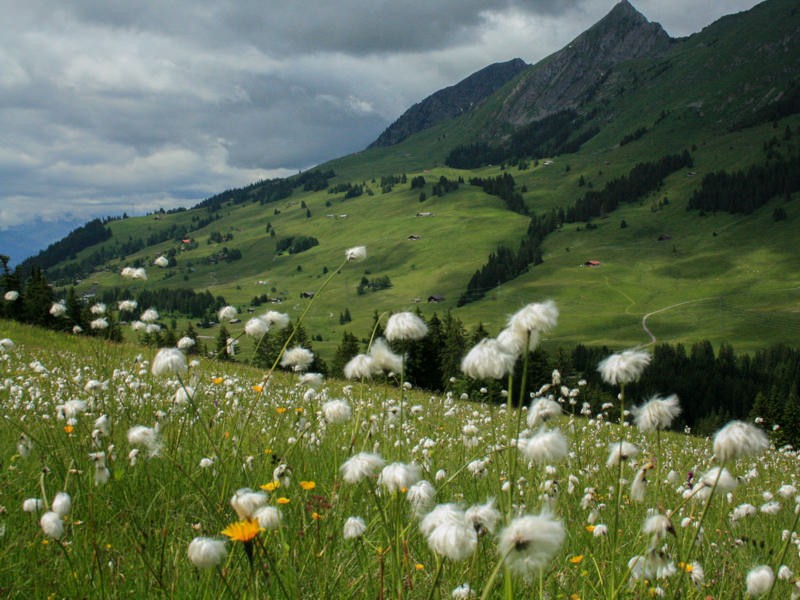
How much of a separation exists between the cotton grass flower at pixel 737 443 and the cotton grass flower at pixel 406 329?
176cm

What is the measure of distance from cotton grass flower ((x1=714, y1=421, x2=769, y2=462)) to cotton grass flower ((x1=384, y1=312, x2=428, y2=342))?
1.76 metres

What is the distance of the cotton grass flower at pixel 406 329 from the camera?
152 inches

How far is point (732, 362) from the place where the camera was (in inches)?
5778

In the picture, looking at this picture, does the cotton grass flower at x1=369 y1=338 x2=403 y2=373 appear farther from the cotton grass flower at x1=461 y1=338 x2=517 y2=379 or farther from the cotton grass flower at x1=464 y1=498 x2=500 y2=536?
the cotton grass flower at x1=464 y1=498 x2=500 y2=536

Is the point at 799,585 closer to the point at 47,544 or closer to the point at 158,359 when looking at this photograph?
the point at 158,359

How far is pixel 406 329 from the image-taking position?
3.89 meters

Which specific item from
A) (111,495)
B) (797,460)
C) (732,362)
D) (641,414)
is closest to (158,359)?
(111,495)

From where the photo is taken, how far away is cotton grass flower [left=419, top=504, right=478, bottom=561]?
2480 mm

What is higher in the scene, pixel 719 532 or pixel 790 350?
pixel 719 532

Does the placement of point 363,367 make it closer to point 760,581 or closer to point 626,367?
point 626,367

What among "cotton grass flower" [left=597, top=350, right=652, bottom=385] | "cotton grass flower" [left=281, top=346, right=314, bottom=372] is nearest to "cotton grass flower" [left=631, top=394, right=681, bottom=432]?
"cotton grass flower" [left=597, top=350, right=652, bottom=385]

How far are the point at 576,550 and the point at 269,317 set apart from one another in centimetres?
338

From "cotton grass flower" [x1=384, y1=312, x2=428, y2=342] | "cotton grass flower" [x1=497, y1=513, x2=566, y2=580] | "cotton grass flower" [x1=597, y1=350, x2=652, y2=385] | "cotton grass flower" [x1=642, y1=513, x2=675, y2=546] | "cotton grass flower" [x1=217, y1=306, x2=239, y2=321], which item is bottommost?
"cotton grass flower" [x1=642, y1=513, x2=675, y2=546]

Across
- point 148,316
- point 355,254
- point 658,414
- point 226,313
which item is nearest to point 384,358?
point 355,254
